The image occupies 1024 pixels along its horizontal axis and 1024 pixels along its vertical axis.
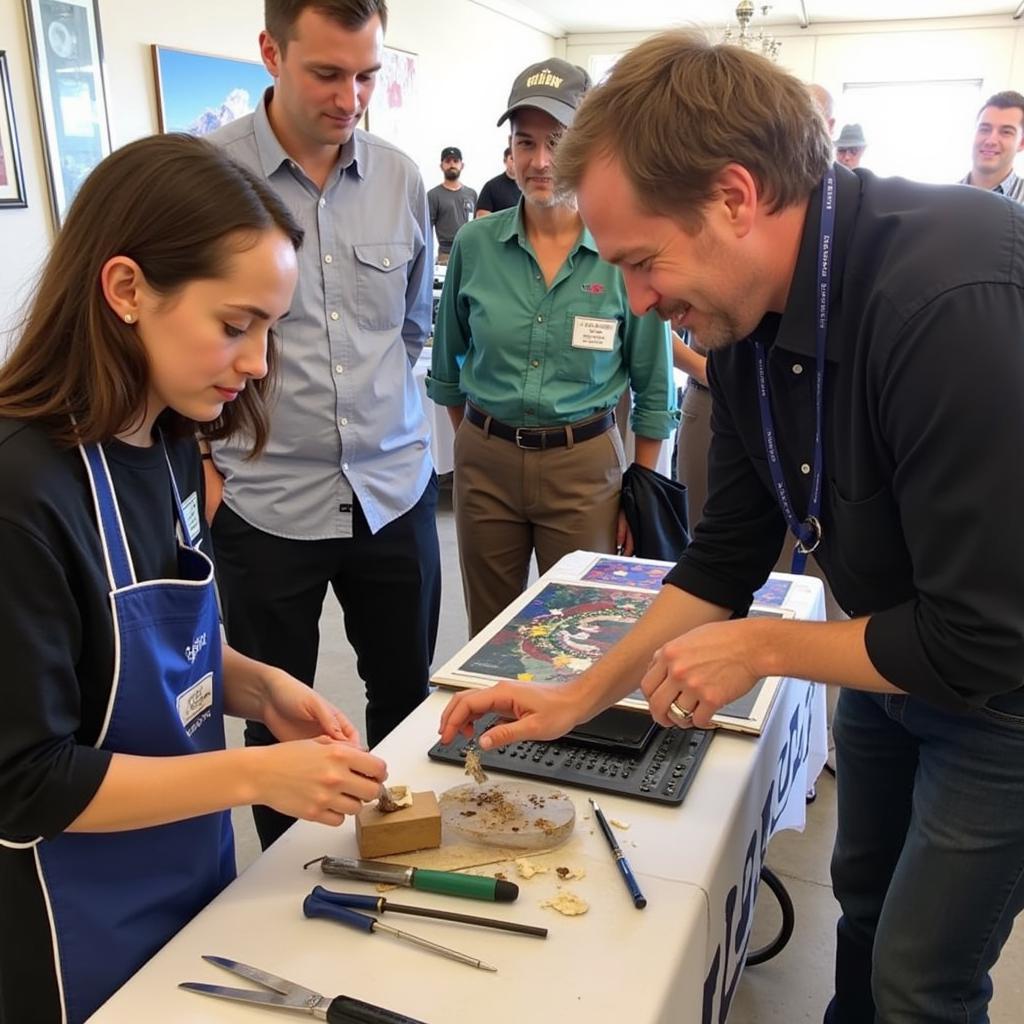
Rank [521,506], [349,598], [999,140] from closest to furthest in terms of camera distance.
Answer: [349,598]
[521,506]
[999,140]

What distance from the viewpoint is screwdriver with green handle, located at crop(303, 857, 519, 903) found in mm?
879

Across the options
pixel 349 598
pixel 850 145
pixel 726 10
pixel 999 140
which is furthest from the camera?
pixel 726 10

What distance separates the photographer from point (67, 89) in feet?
12.6

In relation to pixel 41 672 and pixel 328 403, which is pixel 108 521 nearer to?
pixel 41 672

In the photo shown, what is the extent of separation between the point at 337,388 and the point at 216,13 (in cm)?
400

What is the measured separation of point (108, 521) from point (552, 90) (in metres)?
1.49

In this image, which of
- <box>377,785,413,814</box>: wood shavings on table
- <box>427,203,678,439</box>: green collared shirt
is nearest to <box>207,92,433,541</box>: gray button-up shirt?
<box>427,203,678,439</box>: green collared shirt

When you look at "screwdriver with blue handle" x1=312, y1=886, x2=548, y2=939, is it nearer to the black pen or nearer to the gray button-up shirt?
the black pen

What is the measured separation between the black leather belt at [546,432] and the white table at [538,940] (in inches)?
41.9

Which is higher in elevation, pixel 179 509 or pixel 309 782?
pixel 179 509

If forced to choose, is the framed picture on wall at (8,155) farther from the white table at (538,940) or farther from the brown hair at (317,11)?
the white table at (538,940)

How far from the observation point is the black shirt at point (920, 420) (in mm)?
778

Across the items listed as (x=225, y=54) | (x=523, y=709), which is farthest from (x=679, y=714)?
(x=225, y=54)

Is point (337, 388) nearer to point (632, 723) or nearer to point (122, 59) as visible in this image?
point (632, 723)
